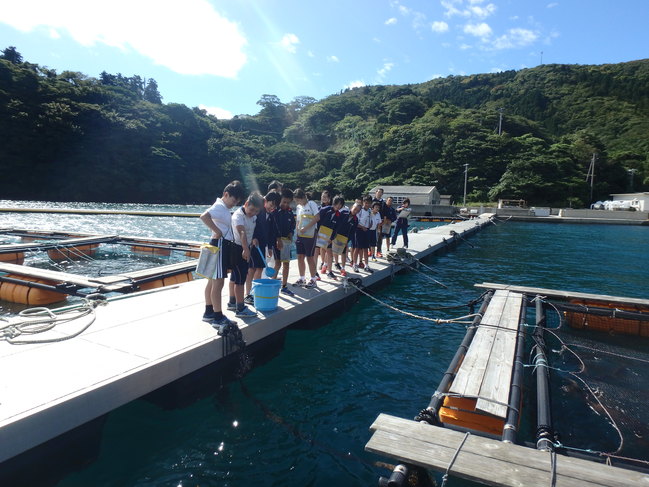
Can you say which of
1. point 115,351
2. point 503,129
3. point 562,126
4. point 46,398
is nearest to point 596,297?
point 115,351

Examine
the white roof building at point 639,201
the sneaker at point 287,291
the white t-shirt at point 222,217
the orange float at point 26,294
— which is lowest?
the orange float at point 26,294

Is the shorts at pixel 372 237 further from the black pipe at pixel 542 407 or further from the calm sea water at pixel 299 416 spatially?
the black pipe at pixel 542 407

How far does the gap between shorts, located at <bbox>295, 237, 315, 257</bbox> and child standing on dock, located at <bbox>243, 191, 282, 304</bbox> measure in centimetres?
63

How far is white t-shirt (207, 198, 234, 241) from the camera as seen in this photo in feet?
15.0

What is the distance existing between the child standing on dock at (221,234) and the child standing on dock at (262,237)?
0.81m

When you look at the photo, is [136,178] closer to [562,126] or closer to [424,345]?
[424,345]

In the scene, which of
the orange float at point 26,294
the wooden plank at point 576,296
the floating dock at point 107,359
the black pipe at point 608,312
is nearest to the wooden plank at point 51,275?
the orange float at point 26,294

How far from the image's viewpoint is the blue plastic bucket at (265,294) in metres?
5.51

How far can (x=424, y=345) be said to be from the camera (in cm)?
621

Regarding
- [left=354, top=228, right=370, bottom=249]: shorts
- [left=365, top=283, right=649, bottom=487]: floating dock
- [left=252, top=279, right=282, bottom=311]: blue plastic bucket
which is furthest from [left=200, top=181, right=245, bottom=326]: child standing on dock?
[left=354, top=228, right=370, bottom=249]: shorts

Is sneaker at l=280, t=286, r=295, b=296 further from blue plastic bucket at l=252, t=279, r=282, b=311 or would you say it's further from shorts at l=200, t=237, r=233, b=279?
shorts at l=200, t=237, r=233, b=279

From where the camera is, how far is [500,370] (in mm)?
4098

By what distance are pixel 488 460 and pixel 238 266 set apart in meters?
3.47

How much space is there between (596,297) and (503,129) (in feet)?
261
